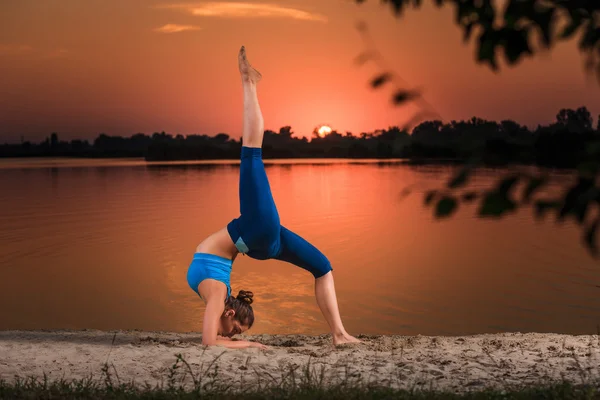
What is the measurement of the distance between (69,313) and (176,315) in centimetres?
193

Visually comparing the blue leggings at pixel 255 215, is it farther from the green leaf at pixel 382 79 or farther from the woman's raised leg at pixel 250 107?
the green leaf at pixel 382 79

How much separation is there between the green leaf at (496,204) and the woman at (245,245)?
4630 mm

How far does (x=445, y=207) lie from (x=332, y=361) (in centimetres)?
424

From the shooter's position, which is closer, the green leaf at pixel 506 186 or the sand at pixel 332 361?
the green leaf at pixel 506 186

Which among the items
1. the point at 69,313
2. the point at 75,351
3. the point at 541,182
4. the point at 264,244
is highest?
the point at 541,182

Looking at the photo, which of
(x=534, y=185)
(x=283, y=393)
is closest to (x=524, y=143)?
(x=534, y=185)

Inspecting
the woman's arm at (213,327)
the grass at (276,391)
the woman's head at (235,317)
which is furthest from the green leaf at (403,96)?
the woman's head at (235,317)

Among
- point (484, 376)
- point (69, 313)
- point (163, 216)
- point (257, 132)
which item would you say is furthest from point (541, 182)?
point (163, 216)

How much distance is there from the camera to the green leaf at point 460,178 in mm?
2672

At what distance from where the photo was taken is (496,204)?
2680mm

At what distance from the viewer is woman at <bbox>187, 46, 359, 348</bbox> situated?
7.20 metres

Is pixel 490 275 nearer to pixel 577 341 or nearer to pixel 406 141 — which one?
pixel 577 341

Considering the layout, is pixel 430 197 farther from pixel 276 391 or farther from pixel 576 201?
pixel 276 391

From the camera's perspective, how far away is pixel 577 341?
7.61m
